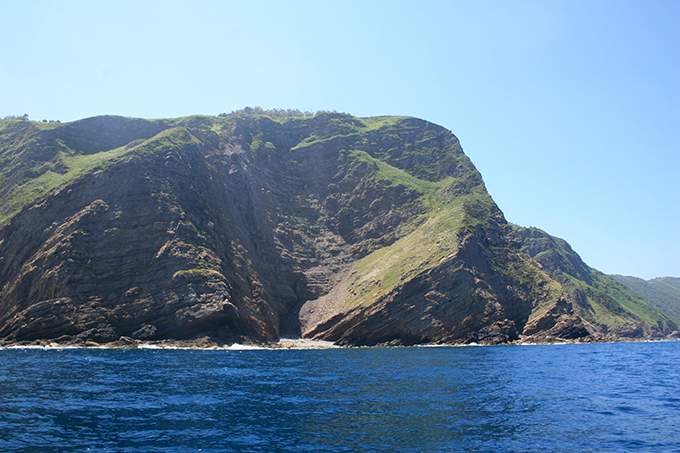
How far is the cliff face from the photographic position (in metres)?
82.3

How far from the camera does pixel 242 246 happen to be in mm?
110312

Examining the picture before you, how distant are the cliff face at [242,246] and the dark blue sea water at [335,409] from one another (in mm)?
39889

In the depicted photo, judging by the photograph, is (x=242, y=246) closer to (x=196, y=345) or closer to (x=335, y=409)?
(x=196, y=345)

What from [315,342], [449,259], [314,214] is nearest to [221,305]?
[315,342]

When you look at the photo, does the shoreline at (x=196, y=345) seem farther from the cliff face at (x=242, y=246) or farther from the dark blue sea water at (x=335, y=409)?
the dark blue sea water at (x=335, y=409)

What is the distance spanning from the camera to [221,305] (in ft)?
276

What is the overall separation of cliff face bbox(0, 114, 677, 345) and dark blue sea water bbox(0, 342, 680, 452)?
39.9 metres

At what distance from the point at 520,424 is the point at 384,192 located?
118 meters

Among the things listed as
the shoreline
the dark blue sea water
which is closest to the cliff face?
the shoreline

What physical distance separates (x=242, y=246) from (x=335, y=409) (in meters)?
88.2

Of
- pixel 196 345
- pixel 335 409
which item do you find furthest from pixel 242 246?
pixel 335 409

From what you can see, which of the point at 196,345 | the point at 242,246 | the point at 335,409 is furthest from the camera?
the point at 242,246

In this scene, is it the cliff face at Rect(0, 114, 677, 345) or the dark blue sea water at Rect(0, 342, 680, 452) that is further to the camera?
the cliff face at Rect(0, 114, 677, 345)

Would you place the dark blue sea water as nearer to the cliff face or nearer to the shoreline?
the shoreline
